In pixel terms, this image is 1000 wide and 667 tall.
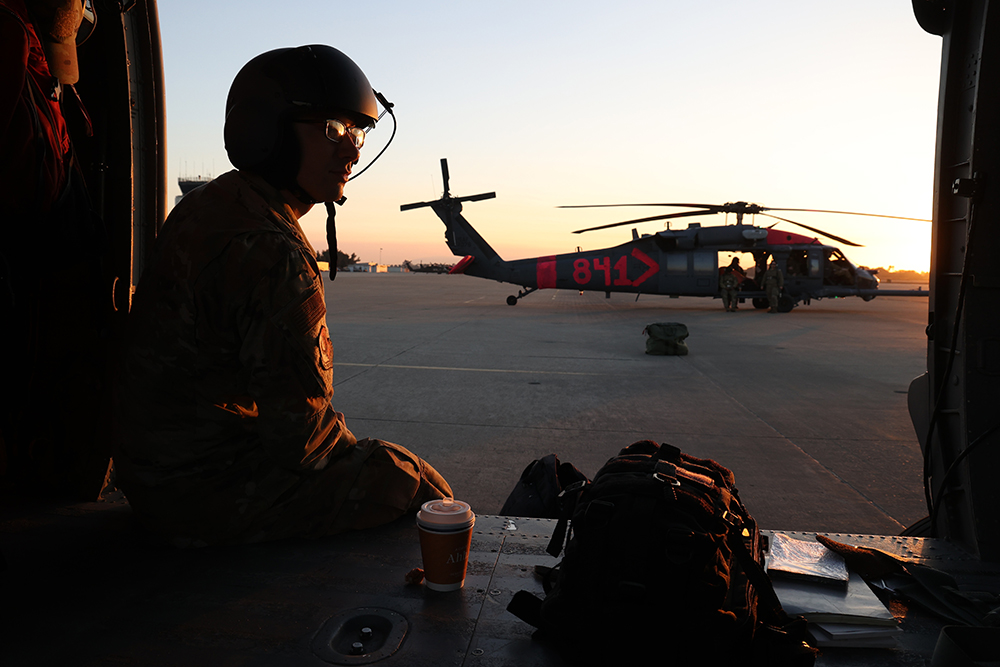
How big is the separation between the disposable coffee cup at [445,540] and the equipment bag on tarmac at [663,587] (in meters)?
0.33

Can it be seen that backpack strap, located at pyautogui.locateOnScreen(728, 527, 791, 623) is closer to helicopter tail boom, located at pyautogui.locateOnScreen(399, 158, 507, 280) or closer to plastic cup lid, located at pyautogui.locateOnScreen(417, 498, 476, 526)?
plastic cup lid, located at pyautogui.locateOnScreen(417, 498, 476, 526)

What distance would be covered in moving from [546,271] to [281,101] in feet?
55.4

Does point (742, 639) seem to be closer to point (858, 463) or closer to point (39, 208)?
point (39, 208)

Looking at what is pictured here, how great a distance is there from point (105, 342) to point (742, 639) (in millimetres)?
2502

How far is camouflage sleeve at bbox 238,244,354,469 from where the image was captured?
180cm

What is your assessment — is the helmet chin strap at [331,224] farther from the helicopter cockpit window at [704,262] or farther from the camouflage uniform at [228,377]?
the helicopter cockpit window at [704,262]

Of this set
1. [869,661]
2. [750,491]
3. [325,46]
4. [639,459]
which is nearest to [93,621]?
[639,459]

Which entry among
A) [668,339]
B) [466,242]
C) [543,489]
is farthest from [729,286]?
[543,489]

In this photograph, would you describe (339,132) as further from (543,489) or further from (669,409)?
(669,409)

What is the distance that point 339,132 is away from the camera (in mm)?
2137

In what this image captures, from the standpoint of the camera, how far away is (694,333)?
456 inches

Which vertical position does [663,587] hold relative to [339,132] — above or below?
below

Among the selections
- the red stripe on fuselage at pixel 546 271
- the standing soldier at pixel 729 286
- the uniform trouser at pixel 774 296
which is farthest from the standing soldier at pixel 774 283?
the red stripe on fuselage at pixel 546 271

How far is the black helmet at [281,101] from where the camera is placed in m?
2.05
